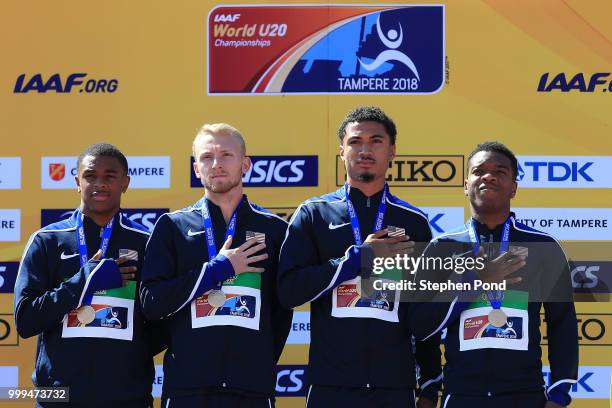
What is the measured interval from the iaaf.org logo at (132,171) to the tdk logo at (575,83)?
2237 millimetres

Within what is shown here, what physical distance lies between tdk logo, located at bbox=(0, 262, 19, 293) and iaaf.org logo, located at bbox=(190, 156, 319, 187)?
146cm

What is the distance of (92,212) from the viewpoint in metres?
3.84

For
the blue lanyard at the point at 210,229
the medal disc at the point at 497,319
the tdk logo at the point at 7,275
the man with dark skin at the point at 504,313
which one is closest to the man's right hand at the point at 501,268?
the man with dark skin at the point at 504,313

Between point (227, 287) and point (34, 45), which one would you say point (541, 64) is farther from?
point (34, 45)

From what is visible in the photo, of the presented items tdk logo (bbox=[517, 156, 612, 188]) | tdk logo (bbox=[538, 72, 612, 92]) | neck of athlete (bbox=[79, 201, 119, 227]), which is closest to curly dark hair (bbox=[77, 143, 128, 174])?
neck of athlete (bbox=[79, 201, 119, 227])

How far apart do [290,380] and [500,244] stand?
70.8 inches

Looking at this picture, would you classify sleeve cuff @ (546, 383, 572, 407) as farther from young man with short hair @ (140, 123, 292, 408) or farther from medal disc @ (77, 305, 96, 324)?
medal disc @ (77, 305, 96, 324)

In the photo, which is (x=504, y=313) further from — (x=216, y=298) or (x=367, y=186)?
(x=216, y=298)

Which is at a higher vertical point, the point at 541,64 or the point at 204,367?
the point at 541,64

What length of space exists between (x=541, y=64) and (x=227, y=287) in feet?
7.98

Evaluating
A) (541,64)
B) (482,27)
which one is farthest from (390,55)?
(541,64)

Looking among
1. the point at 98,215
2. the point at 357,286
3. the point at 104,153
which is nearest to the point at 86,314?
the point at 98,215

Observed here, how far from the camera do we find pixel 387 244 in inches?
137

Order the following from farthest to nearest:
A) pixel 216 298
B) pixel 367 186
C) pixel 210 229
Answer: pixel 367 186 < pixel 210 229 < pixel 216 298
